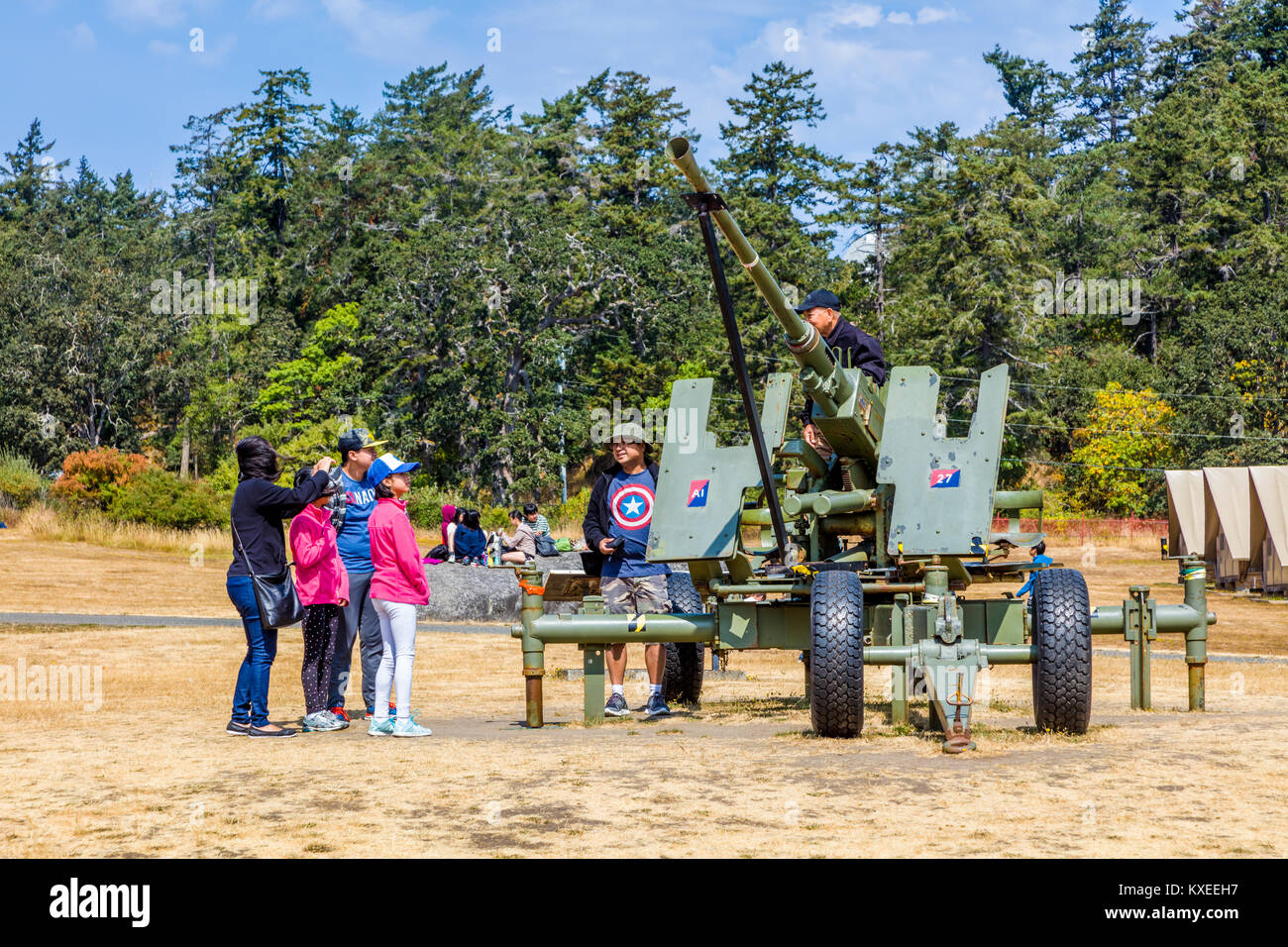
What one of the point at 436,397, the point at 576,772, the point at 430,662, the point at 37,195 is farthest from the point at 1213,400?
the point at 37,195

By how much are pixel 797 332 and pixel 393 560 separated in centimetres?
290

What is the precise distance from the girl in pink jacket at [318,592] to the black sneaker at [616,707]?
6.05ft

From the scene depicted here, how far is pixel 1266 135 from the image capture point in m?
65.1

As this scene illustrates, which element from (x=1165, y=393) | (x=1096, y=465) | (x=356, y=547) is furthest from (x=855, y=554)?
(x=1165, y=393)

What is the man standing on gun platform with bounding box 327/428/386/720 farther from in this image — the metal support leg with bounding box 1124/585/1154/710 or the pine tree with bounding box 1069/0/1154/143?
the pine tree with bounding box 1069/0/1154/143

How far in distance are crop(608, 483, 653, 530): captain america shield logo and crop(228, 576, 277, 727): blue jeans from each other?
98.2 inches

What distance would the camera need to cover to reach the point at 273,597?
8.85 meters

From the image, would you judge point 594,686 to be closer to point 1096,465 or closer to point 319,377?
point 319,377

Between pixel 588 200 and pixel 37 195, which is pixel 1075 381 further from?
pixel 37 195

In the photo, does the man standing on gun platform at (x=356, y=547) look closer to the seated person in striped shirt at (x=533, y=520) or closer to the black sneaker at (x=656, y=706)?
the black sneaker at (x=656, y=706)

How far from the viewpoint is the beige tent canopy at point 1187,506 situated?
102 ft

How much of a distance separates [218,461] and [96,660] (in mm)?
46220

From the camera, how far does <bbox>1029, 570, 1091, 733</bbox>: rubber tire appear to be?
8.73 meters

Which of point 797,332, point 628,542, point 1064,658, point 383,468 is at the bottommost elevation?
point 1064,658
